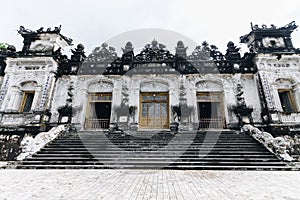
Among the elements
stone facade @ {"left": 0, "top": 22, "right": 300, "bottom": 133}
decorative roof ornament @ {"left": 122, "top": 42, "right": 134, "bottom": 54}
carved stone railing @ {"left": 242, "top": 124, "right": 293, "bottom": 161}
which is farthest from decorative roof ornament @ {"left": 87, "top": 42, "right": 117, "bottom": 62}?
carved stone railing @ {"left": 242, "top": 124, "right": 293, "bottom": 161}

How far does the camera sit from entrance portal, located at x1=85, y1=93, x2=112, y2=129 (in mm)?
→ 11847

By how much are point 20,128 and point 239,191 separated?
37.8 feet

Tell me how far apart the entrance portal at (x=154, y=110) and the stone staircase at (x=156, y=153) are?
169cm

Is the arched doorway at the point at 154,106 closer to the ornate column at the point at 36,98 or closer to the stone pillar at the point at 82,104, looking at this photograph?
the stone pillar at the point at 82,104

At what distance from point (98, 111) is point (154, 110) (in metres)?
4.01

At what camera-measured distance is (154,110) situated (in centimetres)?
1177

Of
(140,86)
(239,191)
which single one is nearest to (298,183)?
(239,191)

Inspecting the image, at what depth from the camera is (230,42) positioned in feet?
43.3

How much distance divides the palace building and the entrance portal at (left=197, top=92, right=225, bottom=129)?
6 cm

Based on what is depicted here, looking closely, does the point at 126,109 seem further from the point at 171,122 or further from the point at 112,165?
the point at 112,165

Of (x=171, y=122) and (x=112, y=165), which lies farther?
(x=171, y=122)

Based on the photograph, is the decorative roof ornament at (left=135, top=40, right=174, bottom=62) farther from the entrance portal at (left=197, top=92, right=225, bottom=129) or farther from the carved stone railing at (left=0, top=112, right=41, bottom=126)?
the carved stone railing at (left=0, top=112, right=41, bottom=126)

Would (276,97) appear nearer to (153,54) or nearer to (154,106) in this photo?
(154,106)

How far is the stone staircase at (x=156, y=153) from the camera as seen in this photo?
6527 millimetres
